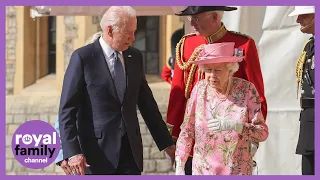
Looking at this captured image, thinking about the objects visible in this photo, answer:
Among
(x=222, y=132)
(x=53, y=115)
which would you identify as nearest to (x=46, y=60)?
(x=53, y=115)

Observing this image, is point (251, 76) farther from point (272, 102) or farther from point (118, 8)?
point (272, 102)

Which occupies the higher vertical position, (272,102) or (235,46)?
(235,46)

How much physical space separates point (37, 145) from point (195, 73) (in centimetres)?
114

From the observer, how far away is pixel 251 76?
4.89 m

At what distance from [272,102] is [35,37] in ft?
16.5

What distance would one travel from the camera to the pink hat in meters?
4.52

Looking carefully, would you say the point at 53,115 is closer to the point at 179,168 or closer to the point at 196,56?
the point at 196,56

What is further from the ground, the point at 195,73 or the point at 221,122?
the point at 195,73

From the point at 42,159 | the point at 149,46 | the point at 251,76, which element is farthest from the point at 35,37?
the point at 251,76

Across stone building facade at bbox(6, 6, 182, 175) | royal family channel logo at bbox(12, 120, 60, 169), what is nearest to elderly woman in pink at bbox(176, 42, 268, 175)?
royal family channel logo at bbox(12, 120, 60, 169)

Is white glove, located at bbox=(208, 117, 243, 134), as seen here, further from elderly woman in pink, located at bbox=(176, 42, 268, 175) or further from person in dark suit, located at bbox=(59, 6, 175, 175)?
person in dark suit, located at bbox=(59, 6, 175, 175)

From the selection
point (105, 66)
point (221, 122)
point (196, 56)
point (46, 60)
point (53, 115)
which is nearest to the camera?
point (221, 122)

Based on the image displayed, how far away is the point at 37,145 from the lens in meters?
5.41

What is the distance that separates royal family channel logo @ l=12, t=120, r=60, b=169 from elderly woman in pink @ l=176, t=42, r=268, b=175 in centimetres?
106
